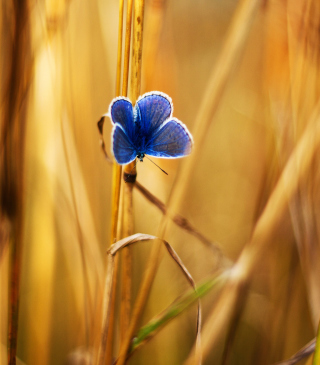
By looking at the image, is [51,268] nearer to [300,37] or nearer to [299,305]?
[299,305]

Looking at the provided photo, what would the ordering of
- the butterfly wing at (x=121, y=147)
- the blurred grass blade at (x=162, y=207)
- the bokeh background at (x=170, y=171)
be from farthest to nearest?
the bokeh background at (x=170, y=171)
the blurred grass blade at (x=162, y=207)
the butterfly wing at (x=121, y=147)

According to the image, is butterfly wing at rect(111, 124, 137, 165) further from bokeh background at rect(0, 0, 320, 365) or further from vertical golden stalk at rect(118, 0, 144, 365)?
bokeh background at rect(0, 0, 320, 365)

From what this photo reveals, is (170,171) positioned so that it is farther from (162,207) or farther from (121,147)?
(121,147)

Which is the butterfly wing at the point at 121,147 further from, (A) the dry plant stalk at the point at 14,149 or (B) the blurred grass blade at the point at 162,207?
(A) the dry plant stalk at the point at 14,149

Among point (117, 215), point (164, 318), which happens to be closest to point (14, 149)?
point (117, 215)

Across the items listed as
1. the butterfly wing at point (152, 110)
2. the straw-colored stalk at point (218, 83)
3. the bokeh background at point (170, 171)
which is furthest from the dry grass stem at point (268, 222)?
the butterfly wing at point (152, 110)

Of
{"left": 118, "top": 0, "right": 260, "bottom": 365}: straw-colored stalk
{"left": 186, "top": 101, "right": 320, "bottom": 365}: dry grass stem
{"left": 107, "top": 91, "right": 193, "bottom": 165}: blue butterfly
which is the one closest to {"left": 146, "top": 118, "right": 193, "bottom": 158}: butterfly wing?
{"left": 107, "top": 91, "right": 193, "bottom": 165}: blue butterfly
